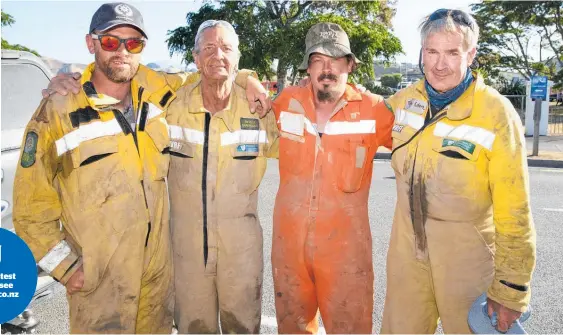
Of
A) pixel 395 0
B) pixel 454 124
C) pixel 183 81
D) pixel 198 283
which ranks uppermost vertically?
pixel 395 0

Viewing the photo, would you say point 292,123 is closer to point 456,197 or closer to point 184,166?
point 184,166

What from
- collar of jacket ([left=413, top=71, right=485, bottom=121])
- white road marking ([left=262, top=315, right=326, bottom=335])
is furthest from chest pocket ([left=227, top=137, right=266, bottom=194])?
white road marking ([left=262, top=315, right=326, bottom=335])

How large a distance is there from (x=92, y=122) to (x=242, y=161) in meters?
0.89

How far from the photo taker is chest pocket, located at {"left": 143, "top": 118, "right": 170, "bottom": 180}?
2812mm

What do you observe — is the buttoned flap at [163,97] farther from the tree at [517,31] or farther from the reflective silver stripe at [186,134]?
the tree at [517,31]

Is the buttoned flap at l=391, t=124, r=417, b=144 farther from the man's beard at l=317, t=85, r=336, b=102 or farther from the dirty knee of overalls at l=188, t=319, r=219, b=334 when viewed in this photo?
the dirty knee of overalls at l=188, t=319, r=219, b=334

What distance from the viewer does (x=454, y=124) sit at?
2598 millimetres

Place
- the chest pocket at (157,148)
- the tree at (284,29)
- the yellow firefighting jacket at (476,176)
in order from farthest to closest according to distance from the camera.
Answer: the tree at (284,29) < the chest pocket at (157,148) < the yellow firefighting jacket at (476,176)

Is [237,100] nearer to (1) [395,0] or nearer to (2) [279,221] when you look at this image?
(2) [279,221]

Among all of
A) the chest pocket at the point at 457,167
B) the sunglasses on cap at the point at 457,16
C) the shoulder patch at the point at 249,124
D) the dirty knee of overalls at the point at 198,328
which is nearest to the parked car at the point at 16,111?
the dirty knee of overalls at the point at 198,328

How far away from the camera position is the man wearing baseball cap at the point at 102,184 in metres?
2.59

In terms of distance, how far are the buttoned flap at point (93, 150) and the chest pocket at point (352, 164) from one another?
134 cm

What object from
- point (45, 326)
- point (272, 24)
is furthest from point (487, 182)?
point (272, 24)

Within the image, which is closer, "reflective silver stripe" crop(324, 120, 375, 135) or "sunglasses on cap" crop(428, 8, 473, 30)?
"sunglasses on cap" crop(428, 8, 473, 30)
